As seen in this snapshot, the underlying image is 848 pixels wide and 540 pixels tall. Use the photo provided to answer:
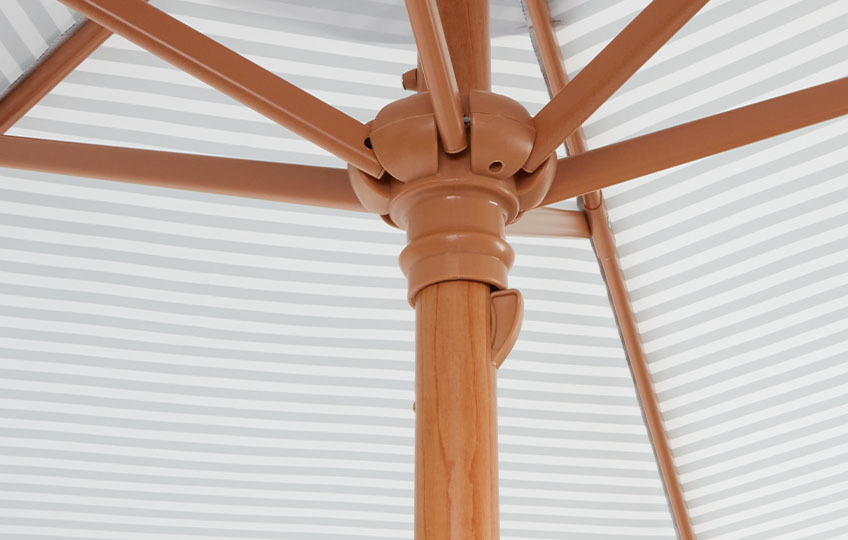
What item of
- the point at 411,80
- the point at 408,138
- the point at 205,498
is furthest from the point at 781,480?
the point at 408,138

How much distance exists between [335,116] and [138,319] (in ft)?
7.08

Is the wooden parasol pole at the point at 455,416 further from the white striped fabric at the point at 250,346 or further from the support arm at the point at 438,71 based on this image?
the white striped fabric at the point at 250,346

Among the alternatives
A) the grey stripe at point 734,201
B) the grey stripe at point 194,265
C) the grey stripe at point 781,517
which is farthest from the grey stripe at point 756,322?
the grey stripe at point 194,265

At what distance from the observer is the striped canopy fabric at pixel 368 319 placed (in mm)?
3723

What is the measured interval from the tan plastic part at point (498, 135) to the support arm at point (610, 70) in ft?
0.12

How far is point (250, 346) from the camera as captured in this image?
13.3 ft

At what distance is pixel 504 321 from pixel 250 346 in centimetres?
219

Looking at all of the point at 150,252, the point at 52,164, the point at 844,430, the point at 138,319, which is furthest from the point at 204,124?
the point at 844,430

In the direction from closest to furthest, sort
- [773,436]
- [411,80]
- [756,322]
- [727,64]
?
1. [411,80]
2. [727,64]
3. [756,322]
4. [773,436]

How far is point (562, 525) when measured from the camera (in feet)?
14.7

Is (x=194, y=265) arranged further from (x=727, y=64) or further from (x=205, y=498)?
(x=727, y=64)

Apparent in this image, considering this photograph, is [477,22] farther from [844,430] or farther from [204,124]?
[844,430]

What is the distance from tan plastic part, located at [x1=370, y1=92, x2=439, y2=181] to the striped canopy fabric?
1623 mm

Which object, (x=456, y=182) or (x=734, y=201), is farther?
(x=734, y=201)
